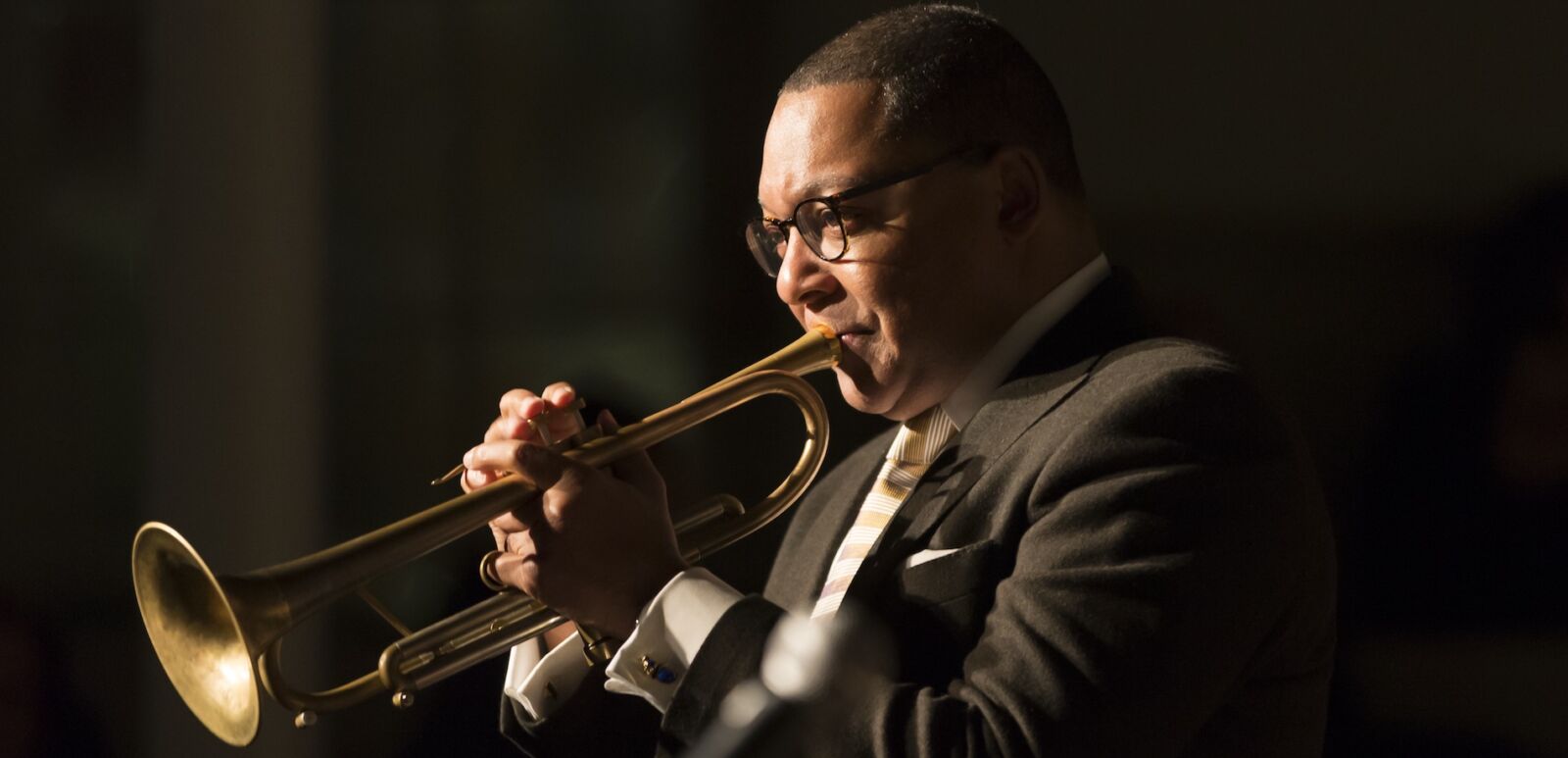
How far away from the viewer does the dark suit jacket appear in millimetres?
1290

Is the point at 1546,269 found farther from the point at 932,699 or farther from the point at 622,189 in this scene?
the point at 622,189

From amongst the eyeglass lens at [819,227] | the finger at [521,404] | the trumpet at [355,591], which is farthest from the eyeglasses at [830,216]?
the finger at [521,404]

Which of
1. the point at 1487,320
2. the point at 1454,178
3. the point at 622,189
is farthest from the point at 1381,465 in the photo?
the point at 622,189

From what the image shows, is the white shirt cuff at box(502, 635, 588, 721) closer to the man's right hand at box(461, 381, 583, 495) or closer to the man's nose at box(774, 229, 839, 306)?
the man's right hand at box(461, 381, 583, 495)

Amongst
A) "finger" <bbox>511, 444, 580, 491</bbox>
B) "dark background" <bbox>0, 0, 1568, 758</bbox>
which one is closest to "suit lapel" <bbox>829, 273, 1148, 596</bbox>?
"finger" <bbox>511, 444, 580, 491</bbox>

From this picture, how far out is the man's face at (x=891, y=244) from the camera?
1.60 m

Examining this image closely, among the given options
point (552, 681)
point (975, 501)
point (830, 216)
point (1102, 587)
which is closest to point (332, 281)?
point (552, 681)

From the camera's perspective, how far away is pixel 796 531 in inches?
79.5

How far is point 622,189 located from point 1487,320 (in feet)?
4.70

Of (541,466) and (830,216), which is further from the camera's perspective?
(830,216)

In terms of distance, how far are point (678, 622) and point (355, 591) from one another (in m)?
0.38

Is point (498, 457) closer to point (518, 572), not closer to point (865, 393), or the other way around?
point (518, 572)

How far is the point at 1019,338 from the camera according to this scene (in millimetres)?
1633

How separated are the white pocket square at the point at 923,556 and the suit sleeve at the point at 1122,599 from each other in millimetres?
72
